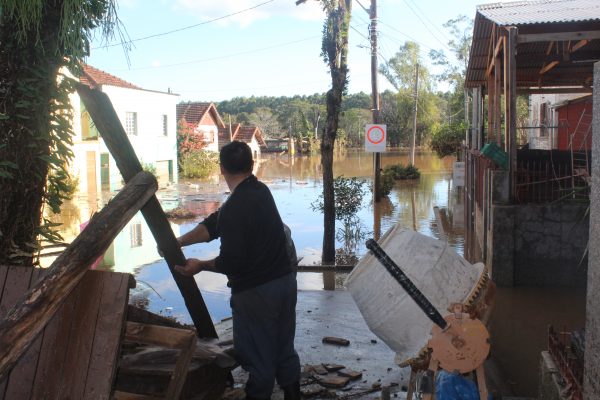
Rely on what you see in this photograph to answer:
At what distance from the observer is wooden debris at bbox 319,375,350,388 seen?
4.52 meters

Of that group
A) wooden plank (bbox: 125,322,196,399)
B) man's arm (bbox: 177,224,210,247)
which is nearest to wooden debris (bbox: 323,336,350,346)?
man's arm (bbox: 177,224,210,247)

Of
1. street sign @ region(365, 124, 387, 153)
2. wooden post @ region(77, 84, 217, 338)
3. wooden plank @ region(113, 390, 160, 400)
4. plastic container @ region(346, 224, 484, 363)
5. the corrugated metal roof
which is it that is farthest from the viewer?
street sign @ region(365, 124, 387, 153)

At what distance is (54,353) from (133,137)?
28019 millimetres

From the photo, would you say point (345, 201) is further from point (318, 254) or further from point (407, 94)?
point (407, 94)

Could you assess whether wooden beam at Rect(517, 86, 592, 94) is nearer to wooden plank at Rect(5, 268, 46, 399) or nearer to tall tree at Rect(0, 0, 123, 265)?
tall tree at Rect(0, 0, 123, 265)

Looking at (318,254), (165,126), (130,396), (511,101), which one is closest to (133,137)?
(165,126)

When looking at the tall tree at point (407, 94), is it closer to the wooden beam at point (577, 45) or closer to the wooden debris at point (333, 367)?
the wooden beam at point (577, 45)

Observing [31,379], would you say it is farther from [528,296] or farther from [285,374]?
[528,296]

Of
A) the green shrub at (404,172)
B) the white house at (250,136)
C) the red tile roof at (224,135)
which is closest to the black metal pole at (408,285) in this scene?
the green shrub at (404,172)

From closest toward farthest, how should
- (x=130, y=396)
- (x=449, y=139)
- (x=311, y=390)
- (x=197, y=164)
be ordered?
(x=130, y=396)
(x=311, y=390)
(x=449, y=139)
(x=197, y=164)

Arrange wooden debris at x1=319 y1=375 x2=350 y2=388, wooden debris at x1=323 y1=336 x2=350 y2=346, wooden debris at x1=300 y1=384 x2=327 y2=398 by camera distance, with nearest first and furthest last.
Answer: wooden debris at x1=300 y1=384 x2=327 y2=398, wooden debris at x1=319 y1=375 x2=350 y2=388, wooden debris at x1=323 y1=336 x2=350 y2=346

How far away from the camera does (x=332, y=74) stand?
1052 centimetres

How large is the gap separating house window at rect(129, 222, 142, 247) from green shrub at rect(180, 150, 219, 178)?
17.5 metres

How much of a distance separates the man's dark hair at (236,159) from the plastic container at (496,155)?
17.9 ft
